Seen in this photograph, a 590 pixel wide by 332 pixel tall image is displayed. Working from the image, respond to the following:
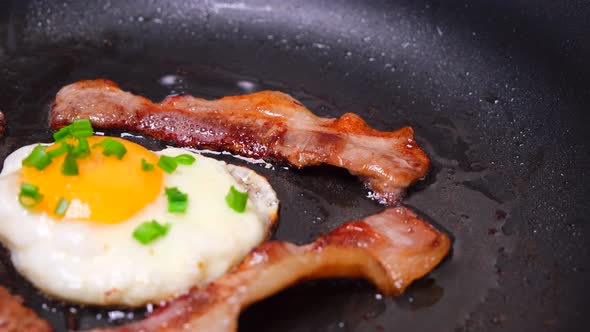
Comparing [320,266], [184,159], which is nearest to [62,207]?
[184,159]

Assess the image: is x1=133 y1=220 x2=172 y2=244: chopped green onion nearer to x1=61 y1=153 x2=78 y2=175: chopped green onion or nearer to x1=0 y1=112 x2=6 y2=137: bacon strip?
x1=61 y1=153 x2=78 y2=175: chopped green onion

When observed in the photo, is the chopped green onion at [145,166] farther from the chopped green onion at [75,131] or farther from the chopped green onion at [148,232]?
the chopped green onion at [75,131]

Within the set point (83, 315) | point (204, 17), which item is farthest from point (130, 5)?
point (83, 315)

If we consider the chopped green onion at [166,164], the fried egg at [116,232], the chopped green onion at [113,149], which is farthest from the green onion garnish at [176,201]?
the chopped green onion at [113,149]

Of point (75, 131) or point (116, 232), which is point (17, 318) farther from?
point (75, 131)

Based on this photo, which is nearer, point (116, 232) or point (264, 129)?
point (116, 232)

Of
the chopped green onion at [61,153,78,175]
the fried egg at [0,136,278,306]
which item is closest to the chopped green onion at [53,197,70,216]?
the fried egg at [0,136,278,306]
